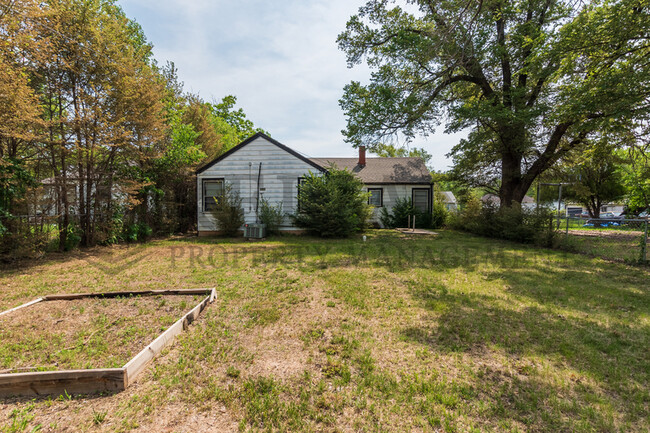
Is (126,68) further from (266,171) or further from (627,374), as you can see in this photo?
(627,374)

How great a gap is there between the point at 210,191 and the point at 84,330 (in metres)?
10.3

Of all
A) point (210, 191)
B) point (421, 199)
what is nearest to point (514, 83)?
point (421, 199)

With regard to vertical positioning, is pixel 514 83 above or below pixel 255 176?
above

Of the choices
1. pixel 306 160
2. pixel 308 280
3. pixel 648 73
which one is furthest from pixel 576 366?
pixel 306 160

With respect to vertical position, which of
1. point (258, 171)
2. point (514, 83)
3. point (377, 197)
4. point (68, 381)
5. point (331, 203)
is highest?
point (514, 83)

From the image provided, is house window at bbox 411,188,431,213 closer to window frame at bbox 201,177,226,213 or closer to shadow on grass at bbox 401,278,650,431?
window frame at bbox 201,177,226,213

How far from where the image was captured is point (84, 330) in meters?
3.46

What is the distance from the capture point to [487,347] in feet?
10.4

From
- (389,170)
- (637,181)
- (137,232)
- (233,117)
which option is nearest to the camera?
(137,232)

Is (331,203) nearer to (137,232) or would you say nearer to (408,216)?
(408,216)

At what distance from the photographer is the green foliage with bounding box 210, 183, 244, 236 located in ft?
39.9

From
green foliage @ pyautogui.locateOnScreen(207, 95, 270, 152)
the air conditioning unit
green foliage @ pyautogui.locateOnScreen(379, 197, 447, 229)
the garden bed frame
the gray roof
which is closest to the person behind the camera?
the garden bed frame

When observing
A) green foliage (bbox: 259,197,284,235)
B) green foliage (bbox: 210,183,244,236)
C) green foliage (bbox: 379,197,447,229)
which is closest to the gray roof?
green foliage (bbox: 379,197,447,229)

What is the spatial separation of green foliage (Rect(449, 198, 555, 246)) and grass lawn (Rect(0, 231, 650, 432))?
159 inches
